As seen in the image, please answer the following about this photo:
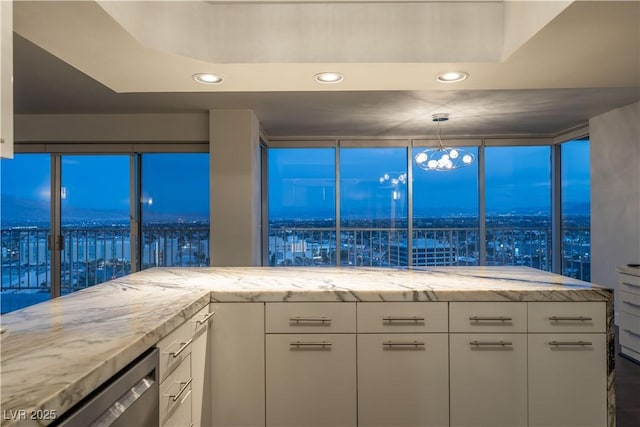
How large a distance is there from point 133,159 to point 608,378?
480cm

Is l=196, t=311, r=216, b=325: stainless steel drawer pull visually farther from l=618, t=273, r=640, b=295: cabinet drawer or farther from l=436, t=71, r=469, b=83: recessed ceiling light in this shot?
l=618, t=273, r=640, b=295: cabinet drawer

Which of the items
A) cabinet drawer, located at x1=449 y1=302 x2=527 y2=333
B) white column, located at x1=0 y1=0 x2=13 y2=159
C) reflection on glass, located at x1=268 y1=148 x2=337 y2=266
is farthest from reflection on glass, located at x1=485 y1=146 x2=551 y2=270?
white column, located at x1=0 y1=0 x2=13 y2=159

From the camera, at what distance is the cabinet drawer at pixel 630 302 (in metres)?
3.35

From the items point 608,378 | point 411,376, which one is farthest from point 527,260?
point 411,376

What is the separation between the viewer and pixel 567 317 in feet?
6.09

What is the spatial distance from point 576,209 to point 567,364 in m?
4.57

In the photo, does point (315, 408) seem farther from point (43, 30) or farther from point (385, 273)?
point (43, 30)

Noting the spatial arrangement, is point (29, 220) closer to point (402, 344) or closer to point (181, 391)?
point (181, 391)

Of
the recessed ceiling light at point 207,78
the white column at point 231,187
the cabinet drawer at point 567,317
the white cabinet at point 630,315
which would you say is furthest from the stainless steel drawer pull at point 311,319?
the white cabinet at point 630,315

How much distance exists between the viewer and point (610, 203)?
15.1 feet

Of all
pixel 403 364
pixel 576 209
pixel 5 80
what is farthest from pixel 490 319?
pixel 576 209

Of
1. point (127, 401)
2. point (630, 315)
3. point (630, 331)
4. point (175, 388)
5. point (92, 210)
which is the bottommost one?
point (630, 331)

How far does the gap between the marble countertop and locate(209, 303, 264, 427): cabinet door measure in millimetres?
84

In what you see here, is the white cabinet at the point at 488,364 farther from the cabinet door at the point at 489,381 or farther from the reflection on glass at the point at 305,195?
the reflection on glass at the point at 305,195
